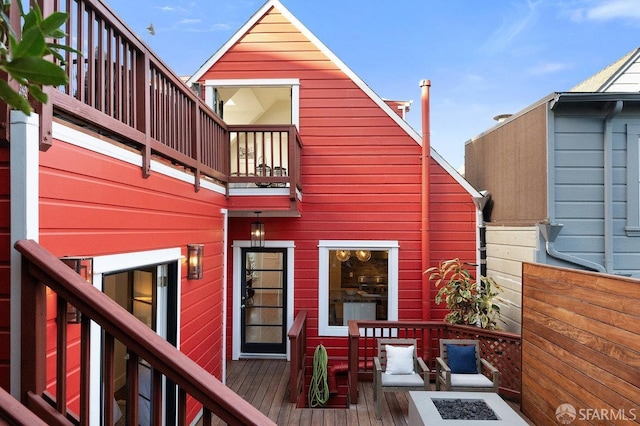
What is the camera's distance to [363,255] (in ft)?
19.7

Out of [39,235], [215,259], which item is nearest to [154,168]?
[39,235]

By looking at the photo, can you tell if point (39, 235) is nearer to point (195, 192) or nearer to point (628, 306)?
point (195, 192)

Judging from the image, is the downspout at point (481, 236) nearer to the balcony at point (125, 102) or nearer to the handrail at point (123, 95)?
the balcony at point (125, 102)

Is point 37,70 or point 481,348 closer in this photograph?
point 37,70

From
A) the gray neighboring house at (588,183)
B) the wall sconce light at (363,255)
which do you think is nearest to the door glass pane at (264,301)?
the wall sconce light at (363,255)

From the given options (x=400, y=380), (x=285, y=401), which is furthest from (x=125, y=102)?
(x=400, y=380)

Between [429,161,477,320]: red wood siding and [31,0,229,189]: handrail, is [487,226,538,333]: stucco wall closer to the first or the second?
[429,161,477,320]: red wood siding

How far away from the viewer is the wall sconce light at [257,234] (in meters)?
5.75

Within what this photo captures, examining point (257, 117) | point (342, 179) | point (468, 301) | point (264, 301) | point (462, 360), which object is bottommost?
point (462, 360)

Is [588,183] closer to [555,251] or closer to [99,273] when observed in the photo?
[555,251]

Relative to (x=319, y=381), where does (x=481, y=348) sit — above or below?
above

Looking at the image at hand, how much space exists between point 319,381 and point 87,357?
4.77 meters

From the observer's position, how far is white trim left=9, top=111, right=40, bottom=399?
1479 millimetres

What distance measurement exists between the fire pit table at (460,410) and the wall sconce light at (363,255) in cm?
235
